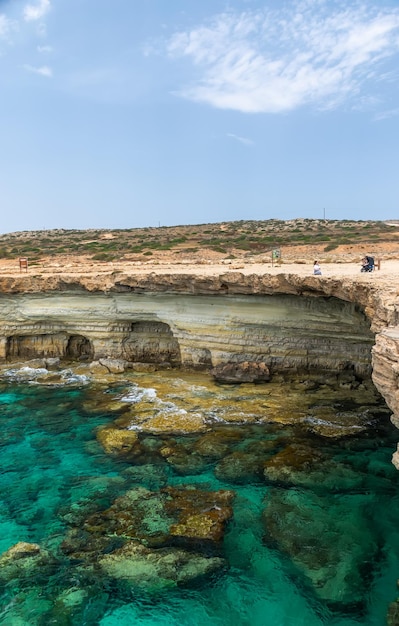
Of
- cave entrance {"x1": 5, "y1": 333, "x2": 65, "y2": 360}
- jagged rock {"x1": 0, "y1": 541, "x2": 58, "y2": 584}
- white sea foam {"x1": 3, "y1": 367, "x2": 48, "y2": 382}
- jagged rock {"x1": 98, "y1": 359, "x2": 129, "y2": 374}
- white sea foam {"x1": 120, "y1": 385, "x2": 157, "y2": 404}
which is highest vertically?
cave entrance {"x1": 5, "y1": 333, "x2": 65, "y2": 360}

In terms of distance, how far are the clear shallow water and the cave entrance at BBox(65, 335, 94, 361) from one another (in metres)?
4.89

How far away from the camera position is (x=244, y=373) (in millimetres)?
17531

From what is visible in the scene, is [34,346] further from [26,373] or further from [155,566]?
[155,566]

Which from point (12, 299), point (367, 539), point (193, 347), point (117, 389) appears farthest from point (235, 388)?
point (12, 299)

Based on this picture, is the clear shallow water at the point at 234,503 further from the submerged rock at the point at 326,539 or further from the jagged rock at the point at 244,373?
the jagged rock at the point at 244,373

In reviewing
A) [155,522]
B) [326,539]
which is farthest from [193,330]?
[326,539]

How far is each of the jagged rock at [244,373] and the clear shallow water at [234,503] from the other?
711 mm

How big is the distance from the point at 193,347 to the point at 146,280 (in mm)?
3144

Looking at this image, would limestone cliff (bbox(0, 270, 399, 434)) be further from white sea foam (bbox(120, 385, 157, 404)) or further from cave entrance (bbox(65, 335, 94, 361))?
white sea foam (bbox(120, 385, 157, 404))

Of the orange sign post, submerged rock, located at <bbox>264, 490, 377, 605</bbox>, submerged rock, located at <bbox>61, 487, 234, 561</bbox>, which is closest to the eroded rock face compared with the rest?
the orange sign post

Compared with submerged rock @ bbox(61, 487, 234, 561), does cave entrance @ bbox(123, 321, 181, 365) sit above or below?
above

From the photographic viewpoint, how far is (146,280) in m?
18.1

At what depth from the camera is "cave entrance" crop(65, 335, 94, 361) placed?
72.3ft

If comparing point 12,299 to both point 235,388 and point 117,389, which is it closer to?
point 117,389
